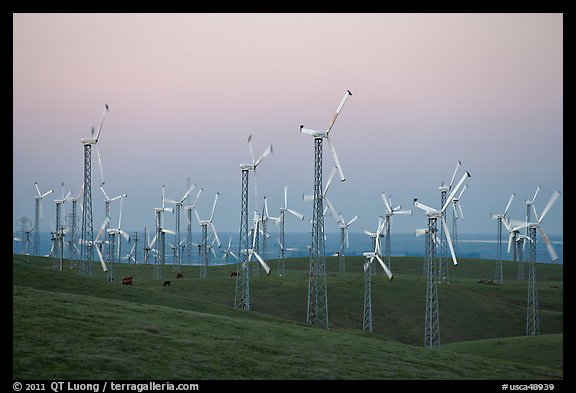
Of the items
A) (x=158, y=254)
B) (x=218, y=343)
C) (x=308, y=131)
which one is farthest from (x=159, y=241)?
(x=218, y=343)

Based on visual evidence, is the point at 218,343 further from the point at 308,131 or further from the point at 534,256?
the point at 534,256

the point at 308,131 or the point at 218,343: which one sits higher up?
the point at 308,131

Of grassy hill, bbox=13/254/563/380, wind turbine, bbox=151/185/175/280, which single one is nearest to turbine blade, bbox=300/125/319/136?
grassy hill, bbox=13/254/563/380

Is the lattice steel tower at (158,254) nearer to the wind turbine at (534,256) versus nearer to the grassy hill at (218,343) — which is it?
the grassy hill at (218,343)

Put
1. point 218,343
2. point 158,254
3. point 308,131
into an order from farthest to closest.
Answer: point 158,254 → point 308,131 → point 218,343

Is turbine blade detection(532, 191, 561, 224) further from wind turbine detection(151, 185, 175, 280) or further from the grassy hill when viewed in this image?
wind turbine detection(151, 185, 175, 280)

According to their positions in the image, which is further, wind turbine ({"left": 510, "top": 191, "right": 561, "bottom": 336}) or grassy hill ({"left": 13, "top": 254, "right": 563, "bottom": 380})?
wind turbine ({"left": 510, "top": 191, "right": 561, "bottom": 336})

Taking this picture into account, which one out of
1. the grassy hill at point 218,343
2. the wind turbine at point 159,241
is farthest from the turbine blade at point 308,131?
the wind turbine at point 159,241

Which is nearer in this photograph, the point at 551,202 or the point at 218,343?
the point at 218,343

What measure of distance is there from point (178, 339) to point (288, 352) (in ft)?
26.5

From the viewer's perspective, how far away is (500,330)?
11081 cm

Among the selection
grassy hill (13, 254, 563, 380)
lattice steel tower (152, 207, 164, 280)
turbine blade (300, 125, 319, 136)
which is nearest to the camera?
grassy hill (13, 254, 563, 380)

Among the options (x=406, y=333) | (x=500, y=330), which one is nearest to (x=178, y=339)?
(x=406, y=333)
